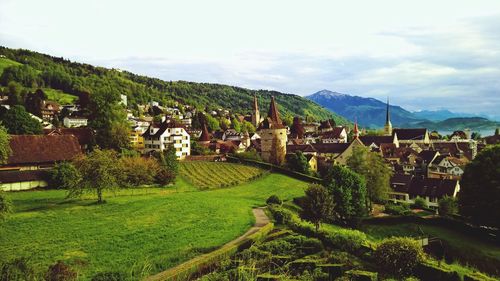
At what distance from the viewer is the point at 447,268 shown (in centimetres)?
1788

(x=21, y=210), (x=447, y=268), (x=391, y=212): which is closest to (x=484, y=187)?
(x=391, y=212)

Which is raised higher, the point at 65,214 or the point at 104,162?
the point at 104,162

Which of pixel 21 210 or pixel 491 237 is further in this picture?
pixel 491 237

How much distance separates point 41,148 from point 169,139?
26243 mm

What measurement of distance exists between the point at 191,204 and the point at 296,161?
109 feet

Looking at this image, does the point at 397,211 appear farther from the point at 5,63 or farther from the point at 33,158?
the point at 5,63

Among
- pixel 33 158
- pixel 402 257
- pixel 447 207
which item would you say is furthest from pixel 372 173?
pixel 33 158

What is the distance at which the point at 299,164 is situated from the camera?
6744cm

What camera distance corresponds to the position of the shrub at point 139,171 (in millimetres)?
46969

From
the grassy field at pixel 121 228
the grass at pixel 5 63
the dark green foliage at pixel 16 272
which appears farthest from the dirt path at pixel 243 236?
the grass at pixel 5 63

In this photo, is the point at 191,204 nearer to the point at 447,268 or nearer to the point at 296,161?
the point at 447,268

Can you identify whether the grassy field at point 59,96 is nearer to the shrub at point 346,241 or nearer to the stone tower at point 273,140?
the stone tower at point 273,140

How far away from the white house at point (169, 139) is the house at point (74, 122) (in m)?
41.4

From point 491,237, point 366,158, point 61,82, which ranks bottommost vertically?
point 491,237
